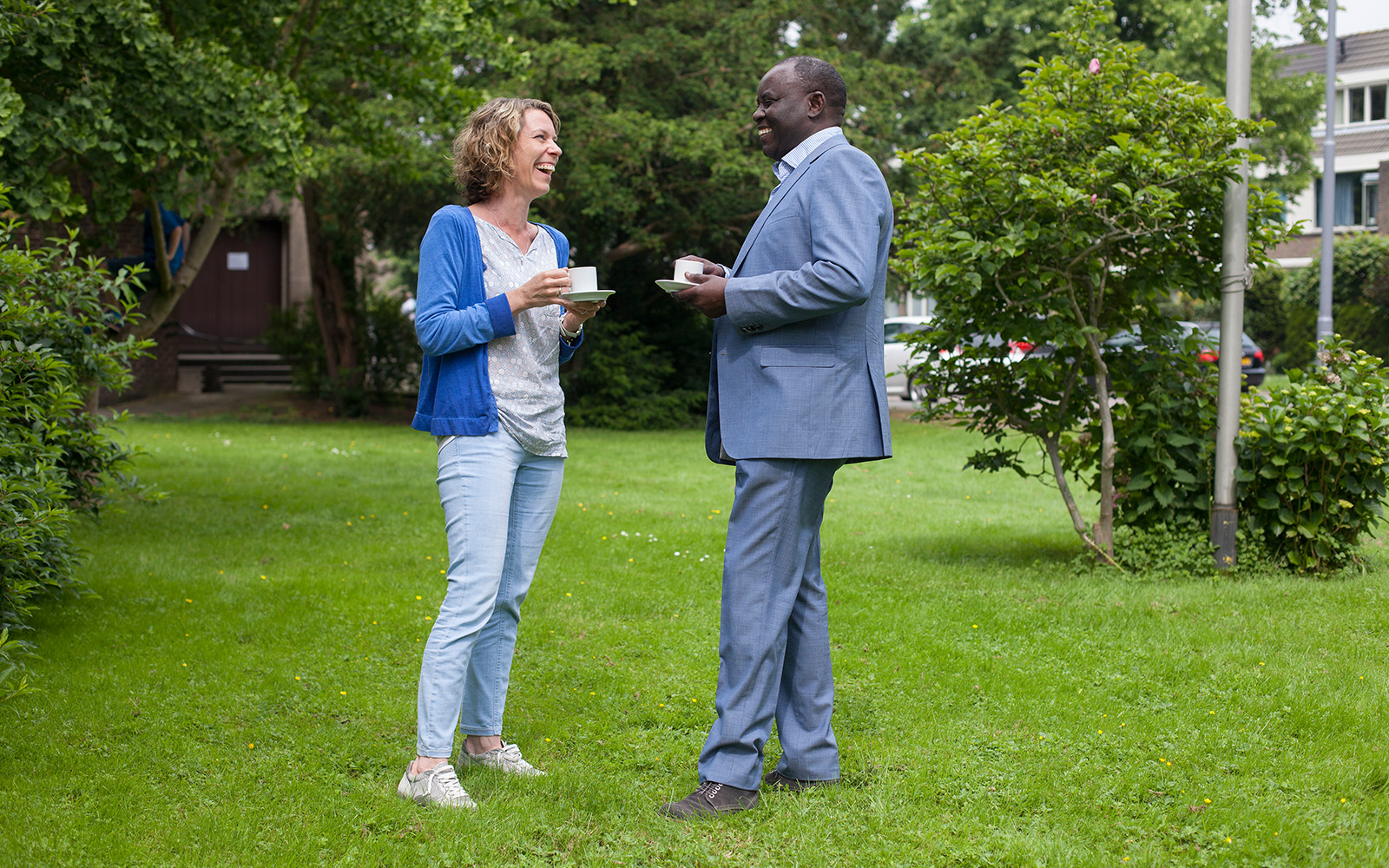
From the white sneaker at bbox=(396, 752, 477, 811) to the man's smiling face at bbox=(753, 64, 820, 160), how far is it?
1936mm

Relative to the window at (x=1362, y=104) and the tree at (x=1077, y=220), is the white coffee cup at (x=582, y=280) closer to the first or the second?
the tree at (x=1077, y=220)

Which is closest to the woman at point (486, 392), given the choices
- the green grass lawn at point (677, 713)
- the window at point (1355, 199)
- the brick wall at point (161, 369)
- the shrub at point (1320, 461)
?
the green grass lawn at point (677, 713)

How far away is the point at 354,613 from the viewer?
5.62 m

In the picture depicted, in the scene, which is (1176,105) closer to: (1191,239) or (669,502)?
(1191,239)

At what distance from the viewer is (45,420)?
484 cm

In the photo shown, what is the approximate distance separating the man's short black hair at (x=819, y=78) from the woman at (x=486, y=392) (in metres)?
0.72

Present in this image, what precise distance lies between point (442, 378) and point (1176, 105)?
173 inches

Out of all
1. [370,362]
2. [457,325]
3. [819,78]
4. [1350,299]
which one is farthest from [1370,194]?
[457,325]

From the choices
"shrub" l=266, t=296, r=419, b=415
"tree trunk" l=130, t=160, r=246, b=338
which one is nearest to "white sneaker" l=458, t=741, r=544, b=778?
"tree trunk" l=130, t=160, r=246, b=338

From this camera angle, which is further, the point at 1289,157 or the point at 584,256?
the point at 1289,157

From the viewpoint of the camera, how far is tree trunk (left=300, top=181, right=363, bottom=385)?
59.4 feet

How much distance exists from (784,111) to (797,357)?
0.68 metres

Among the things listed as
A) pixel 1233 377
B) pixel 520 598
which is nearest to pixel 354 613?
pixel 520 598

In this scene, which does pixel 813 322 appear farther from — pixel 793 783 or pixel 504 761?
pixel 504 761
